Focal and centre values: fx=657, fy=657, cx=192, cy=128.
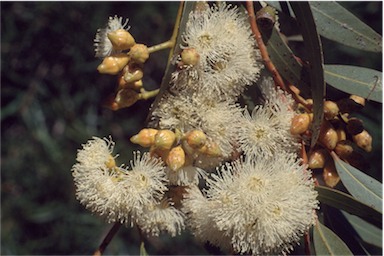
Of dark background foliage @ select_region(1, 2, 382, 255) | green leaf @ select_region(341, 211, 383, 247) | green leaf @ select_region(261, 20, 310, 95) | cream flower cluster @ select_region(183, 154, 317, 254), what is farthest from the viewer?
dark background foliage @ select_region(1, 2, 382, 255)

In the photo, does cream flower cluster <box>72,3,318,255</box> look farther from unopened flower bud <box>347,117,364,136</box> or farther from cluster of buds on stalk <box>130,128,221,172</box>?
unopened flower bud <box>347,117,364,136</box>

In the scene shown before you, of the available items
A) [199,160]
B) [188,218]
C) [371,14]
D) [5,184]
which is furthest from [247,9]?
[5,184]

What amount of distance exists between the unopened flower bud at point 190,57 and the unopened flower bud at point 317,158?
0.85ft

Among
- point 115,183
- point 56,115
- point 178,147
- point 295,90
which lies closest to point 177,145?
point 178,147

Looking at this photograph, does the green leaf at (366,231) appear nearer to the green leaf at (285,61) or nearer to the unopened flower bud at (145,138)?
the green leaf at (285,61)

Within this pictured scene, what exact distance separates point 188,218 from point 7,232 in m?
1.43

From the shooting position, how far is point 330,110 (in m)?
1.12

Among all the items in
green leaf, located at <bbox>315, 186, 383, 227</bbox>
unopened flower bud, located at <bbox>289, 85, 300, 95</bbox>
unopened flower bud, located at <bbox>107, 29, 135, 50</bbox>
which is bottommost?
green leaf, located at <bbox>315, 186, 383, 227</bbox>

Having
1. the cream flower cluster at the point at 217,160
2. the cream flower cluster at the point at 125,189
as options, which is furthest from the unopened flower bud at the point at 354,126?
the cream flower cluster at the point at 125,189

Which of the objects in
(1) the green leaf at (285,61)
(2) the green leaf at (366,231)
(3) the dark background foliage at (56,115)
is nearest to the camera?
(1) the green leaf at (285,61)

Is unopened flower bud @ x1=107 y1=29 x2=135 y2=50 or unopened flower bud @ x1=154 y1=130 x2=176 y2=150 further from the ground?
unopened flower bud @ x1=107 y1=29 x2=135 y2=50

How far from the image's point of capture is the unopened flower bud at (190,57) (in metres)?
1.09

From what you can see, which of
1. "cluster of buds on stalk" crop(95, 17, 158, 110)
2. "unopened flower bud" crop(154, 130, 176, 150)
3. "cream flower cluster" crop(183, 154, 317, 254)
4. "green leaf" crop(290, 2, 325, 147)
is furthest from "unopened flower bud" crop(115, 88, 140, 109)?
"green leaf" crop(290, 2, 325, 147)

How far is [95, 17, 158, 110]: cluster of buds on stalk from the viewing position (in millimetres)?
1120
